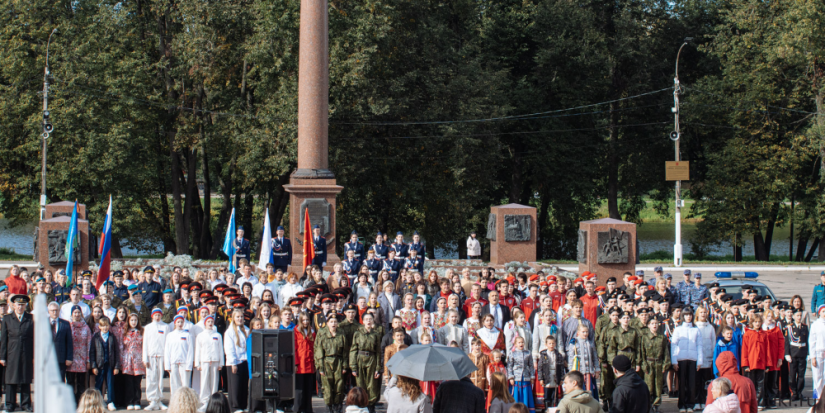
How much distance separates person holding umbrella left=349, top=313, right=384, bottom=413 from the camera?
10875 millimetres

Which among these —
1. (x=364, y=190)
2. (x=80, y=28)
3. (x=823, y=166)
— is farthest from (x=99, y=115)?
(x=823, y=166)

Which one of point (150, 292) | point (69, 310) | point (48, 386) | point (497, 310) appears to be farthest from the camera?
point (150, 292)

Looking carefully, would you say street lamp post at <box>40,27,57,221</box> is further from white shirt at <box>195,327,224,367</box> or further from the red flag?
white shirt at <box>195,327,224,367</box>

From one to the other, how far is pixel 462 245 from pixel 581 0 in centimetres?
1157

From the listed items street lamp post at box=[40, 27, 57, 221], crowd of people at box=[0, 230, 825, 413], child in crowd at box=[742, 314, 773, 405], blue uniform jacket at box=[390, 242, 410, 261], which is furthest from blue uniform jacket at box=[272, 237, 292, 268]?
street lamp post at box=[40, 27, 57, 221]

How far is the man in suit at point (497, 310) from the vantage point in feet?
39.7

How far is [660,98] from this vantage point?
121 ft

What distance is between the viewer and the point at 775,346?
11953 millimetres

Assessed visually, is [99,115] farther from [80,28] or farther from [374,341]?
[374,341]

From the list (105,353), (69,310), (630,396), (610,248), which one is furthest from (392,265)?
(630,396)

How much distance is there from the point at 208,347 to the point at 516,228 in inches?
489

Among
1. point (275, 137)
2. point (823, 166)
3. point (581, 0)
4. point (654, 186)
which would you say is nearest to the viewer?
point (275, 137)

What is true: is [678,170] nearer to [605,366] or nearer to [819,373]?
[819,373]

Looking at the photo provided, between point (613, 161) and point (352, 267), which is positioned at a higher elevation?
point (613, 161)
